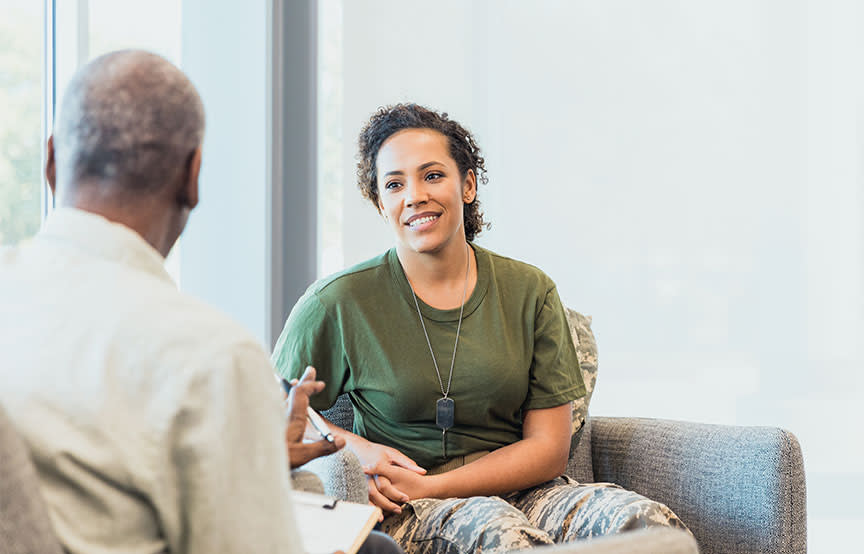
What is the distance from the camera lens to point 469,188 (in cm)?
212

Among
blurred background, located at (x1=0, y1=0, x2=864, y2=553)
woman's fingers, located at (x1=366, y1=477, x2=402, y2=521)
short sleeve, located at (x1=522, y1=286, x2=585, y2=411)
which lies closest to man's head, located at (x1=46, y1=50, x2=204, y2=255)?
woman's fingers, located at (x1=366, y1=477, x2=402, y2=521)

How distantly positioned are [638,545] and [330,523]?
1.45ft

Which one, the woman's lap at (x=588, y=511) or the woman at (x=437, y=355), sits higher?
the woman at (x=437, y=355)

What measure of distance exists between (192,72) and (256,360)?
237cm

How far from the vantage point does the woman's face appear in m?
1.93

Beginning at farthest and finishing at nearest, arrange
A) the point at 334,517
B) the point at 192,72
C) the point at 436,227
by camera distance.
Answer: the point at 192,72
the point at 436,227
the point at 334,517

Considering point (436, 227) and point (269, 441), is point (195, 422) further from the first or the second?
point (436, 227)

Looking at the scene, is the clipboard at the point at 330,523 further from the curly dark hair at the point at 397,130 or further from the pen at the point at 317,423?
the curly dark hair at the point at 397,130

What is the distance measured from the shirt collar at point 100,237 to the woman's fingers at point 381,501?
986 mm

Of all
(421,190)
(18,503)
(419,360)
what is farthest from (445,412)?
(18,503)

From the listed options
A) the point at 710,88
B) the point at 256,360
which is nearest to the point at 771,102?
the point at 710,88

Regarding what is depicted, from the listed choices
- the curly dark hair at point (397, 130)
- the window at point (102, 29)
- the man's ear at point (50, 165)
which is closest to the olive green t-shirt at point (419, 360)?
the curly dark hair at point (397, 130)

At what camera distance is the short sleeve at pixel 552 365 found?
192 cm

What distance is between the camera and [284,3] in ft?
10.3
